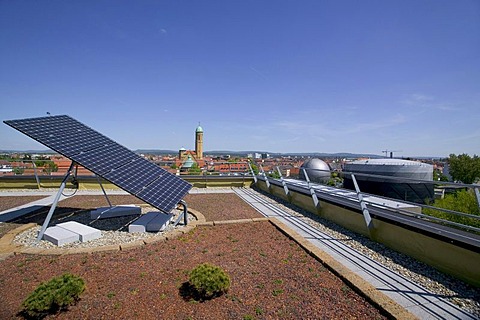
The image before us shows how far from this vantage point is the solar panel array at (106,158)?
4559 mm

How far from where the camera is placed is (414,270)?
11.9 feet

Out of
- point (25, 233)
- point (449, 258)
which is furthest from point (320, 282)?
point (25, 233)

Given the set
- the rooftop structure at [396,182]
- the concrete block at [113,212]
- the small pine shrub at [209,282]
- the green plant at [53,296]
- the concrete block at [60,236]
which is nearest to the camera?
the green plant at [53,296]

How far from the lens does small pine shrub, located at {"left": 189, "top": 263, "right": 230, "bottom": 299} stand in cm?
281

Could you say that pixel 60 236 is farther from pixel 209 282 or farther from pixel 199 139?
pixel 199 139

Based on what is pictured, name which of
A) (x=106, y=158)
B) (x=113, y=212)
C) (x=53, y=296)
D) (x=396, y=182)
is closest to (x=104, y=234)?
(x=113, y=212)

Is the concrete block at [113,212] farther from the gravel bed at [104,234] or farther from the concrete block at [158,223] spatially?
the concrete block at [158,223]

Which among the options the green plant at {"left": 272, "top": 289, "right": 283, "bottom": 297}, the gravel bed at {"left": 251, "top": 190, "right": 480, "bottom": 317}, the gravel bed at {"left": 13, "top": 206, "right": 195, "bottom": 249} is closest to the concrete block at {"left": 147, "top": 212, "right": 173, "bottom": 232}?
the gravel bed at {"left": 13, "top": 206, "right": 195, "bottom": 249}

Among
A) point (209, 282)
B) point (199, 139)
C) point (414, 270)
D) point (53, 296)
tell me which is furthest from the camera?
point (199, 139)

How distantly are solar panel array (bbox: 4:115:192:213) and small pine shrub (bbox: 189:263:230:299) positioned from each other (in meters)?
2.02

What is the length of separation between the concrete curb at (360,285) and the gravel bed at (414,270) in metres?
0.80

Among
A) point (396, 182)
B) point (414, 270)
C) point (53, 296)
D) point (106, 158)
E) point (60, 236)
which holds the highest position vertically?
point (106, 158)

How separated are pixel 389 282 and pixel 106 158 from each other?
5.67m

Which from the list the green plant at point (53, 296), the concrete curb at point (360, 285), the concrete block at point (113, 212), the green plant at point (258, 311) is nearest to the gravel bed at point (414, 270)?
the concrete curb at point (360, 285)
